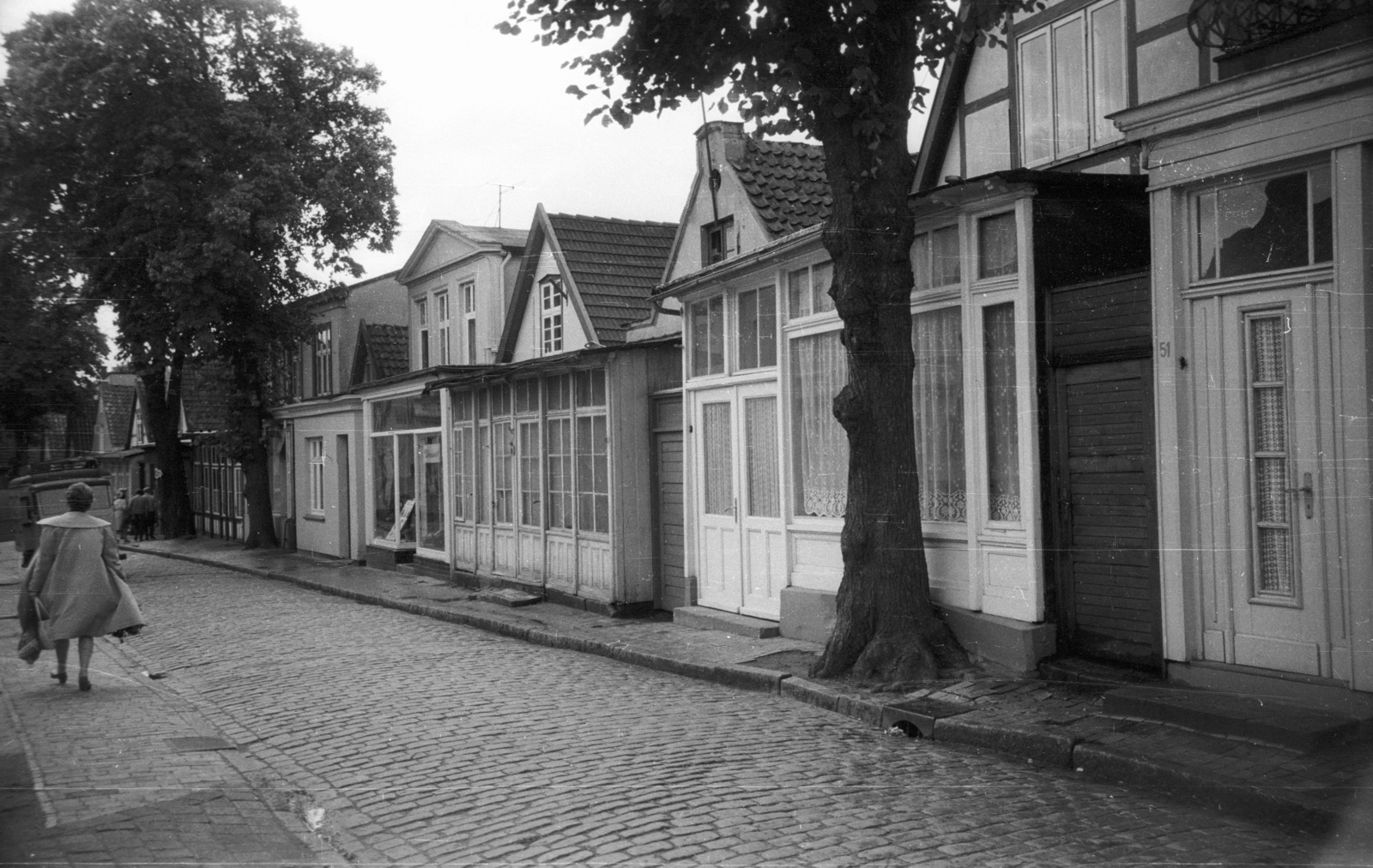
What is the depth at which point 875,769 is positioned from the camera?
22.9 feet

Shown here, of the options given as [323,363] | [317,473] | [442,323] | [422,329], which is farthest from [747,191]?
[323,363]

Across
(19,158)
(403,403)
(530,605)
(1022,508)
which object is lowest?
(530,605)

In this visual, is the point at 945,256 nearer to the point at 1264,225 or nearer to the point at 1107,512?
the point at 1107,512

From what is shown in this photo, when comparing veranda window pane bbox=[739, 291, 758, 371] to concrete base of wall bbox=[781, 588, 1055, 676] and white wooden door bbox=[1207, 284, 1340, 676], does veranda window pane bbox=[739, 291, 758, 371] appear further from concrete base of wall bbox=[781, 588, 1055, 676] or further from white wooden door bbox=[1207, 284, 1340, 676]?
white wooden door bbox=[1207, 284, 1340, 676]

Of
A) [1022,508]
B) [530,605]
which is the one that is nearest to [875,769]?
[1022,508]

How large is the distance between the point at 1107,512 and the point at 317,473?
24352mm

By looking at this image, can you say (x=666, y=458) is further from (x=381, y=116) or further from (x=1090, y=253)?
(x=381, y=116)

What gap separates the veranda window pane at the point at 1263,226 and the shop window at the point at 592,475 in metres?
9.16

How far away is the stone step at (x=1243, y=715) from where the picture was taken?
6.52m

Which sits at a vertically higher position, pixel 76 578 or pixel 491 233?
pixel 491 233

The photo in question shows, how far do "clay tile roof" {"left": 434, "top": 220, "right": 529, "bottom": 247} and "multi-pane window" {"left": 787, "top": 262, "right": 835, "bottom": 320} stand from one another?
12.5 metres

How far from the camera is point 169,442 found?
111ft

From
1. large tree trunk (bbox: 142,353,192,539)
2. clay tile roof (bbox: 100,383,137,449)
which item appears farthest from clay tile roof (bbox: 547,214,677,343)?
clay tile roof (bbox: 100,383,137,449)

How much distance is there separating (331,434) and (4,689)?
59.0 feet
